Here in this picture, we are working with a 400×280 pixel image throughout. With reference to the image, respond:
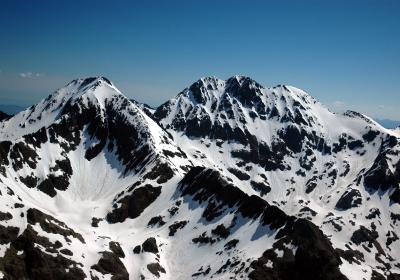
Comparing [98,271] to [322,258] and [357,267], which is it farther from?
[357,267]

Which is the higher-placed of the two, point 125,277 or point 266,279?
point 266,279

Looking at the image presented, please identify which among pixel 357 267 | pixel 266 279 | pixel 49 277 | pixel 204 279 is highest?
pixel 357 267

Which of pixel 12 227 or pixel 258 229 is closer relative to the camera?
pixel 12 227

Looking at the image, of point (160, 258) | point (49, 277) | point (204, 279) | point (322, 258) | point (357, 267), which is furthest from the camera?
point (160, 258)

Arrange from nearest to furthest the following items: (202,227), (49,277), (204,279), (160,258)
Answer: (49,277) < (204,279) < (160,258) < (202,227)

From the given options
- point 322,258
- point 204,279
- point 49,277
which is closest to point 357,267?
point 322,258

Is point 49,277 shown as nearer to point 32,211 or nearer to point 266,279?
point 32,211

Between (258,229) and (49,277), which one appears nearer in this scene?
(49,277)

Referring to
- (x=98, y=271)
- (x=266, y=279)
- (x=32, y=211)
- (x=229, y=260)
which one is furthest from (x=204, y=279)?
(x=32, y=211)

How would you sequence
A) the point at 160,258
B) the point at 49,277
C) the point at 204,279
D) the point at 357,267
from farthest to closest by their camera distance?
the point at 160,258, the point at 357,267, the point at 204,279, the point at 49,277
